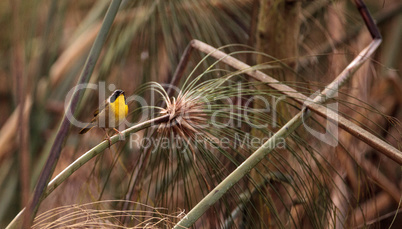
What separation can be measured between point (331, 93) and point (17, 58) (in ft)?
2.07

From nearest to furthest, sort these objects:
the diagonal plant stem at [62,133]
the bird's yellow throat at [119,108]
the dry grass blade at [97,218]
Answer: the diagonal plant stem at [62,133] < the dry grass blade at [97,218] < the bird's yellow throat at [119,108]

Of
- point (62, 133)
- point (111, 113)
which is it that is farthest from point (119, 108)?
point (62, 133)

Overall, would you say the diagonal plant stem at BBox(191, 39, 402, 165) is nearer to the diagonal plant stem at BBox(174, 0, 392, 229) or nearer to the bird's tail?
the diagonal plant stem at BBox(174, 0, 392, 229)

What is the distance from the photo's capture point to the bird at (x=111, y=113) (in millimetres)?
1200

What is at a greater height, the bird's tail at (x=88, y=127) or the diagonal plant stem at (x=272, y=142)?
the bird's tail at (x=88, y=127)

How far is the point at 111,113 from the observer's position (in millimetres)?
1214

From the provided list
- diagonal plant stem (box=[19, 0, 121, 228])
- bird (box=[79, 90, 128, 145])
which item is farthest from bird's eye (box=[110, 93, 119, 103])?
diagonal plant stem (box=[19, 0, 121, 228])

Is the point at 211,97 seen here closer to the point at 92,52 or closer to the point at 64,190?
the point at 92,52

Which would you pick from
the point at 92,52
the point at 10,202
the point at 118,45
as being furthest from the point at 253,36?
the point at 92,52

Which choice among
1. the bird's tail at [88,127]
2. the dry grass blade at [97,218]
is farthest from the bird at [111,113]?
the dry grass blade at [97,218]

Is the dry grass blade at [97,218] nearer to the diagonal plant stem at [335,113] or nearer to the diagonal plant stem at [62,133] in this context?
the diagonal plant stem at [62,133]

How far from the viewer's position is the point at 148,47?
1.30m

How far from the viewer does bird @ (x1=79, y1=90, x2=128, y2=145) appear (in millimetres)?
1200

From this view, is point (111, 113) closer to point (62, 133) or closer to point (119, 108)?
point (119, 108)
